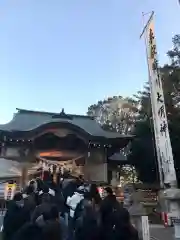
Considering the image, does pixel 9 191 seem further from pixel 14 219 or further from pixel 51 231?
pixel 51 231

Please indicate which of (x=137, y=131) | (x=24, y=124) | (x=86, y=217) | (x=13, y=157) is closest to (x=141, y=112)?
(x=137, y=131)

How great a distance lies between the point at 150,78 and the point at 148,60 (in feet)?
2.96

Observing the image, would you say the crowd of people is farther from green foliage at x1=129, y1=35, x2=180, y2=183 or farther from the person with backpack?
green foliage at x1=129, y1=35, x2=180, y2=183

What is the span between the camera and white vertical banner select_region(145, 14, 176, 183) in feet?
32.1

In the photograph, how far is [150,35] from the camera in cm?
1196

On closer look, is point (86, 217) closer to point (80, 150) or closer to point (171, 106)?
point (80, 150)

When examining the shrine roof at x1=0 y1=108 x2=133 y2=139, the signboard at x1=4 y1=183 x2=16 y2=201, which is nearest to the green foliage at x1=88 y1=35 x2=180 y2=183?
the shrine roof at x1=0 y1=108 x2=133 y2=139

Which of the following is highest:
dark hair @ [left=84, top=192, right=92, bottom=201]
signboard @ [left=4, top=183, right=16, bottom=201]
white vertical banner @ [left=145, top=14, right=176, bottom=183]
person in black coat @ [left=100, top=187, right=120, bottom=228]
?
white vertical banner @ [left=145, top=14, right=176, bottom=183]

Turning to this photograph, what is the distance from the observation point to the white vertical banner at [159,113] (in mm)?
9797

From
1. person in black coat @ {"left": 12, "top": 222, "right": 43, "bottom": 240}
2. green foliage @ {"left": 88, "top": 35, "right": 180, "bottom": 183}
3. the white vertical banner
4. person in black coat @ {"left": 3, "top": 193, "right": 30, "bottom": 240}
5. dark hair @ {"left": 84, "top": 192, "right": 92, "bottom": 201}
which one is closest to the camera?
person in black coat @ {"left": 12, "top": 222, "right": 43, "bottom": 240}

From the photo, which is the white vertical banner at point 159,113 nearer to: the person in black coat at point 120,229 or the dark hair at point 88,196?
the dark hair at point 88,196

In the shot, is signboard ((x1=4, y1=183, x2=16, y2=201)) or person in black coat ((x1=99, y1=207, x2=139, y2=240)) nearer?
person in black coat ((x1=99, y1=207, x2=139, y2=240))

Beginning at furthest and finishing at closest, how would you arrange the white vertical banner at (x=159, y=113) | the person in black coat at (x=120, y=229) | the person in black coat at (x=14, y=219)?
the white vertical banner at (x=159, y=113)
the person in black coat at (x=14, y=219)
the person in black coat at (x=120, y=229)

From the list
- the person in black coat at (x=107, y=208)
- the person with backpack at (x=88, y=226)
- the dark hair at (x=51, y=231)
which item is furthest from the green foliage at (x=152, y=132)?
the dark hair at (x=51, y=231)
